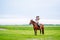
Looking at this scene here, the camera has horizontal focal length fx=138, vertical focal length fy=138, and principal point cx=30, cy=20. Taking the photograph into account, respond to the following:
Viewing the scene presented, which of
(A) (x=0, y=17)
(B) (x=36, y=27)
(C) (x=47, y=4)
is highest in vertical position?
(C) (x=47, y=4)

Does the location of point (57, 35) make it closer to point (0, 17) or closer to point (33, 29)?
point (33, 29)

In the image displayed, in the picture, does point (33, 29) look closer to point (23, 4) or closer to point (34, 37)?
point (34, 37)

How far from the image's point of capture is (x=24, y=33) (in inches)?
93.9

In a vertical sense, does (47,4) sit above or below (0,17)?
above

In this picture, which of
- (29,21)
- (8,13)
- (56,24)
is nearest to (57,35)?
(56,24)

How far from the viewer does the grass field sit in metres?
2.35

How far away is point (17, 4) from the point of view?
2.46m

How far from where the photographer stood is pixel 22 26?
2.41 meters

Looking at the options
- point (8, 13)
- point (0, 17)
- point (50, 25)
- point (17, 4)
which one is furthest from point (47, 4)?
point (0, 17)

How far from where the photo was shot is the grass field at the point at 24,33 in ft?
7.70

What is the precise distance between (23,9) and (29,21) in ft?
0.79

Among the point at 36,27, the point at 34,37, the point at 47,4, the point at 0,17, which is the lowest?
the point at 34,37

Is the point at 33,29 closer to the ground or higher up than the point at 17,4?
closer to the ground

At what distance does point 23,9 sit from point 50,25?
0.55 meters
